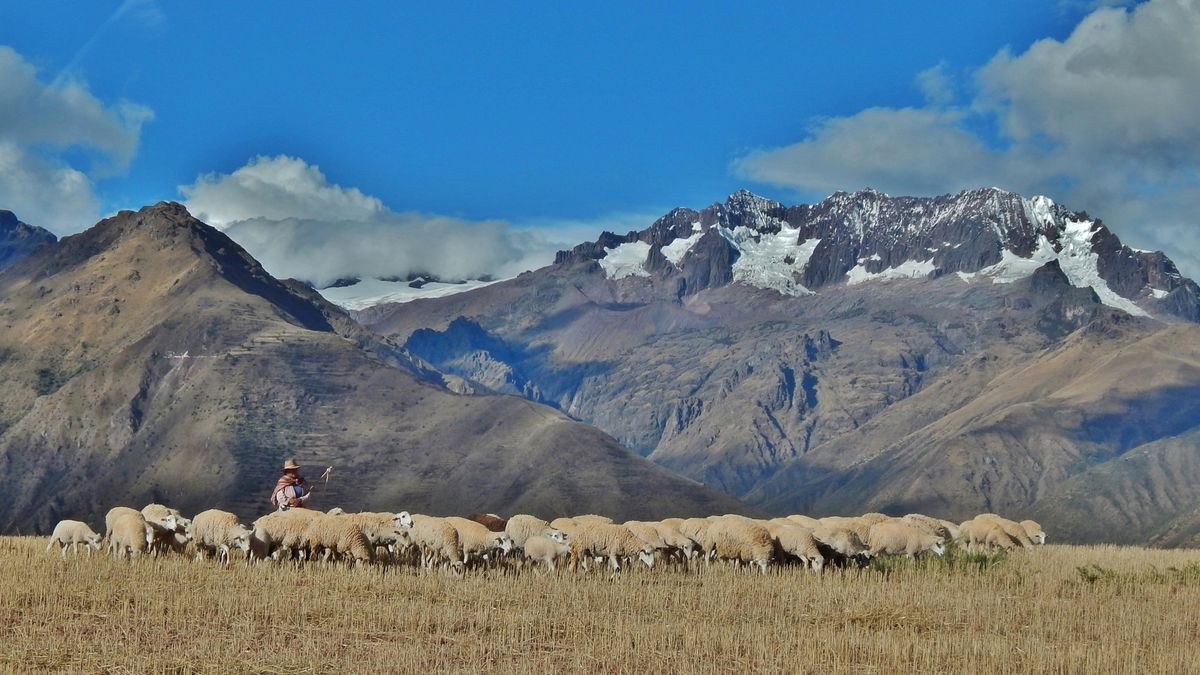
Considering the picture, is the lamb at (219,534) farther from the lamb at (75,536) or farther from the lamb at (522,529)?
the lamb at (522,529)

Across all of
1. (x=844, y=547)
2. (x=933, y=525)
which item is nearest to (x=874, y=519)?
(x=933, y=525)

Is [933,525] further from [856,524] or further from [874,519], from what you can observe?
[856,524]

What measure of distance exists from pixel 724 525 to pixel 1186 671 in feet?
69.4

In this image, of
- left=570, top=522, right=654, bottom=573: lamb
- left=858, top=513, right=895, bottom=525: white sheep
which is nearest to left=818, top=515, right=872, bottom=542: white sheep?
left=858, top=513, right=895, bottom=525: white sheep

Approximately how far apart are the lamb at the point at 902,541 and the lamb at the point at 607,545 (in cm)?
839

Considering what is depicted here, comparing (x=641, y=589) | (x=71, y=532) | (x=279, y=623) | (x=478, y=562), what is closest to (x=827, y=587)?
(x=641, y=589)

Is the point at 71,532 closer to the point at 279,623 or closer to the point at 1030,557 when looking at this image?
the point at 279,623

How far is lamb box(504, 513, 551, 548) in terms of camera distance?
47.2m

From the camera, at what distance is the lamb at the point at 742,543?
4578 cm

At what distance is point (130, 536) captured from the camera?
1677 inches

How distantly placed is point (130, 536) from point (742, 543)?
1883cm

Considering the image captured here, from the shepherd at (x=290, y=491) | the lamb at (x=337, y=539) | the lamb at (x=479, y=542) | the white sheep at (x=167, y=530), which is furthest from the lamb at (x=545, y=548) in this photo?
the white sheep at (x=167, y=530)

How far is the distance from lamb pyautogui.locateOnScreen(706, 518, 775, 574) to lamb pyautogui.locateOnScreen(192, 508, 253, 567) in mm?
14762

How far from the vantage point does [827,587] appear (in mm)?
38781
